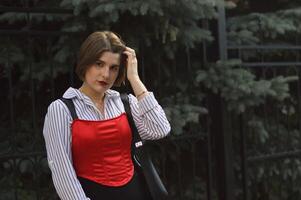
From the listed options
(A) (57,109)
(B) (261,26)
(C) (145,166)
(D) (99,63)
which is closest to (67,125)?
(A) (57,109)

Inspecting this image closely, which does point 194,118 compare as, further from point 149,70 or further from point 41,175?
point 41,175

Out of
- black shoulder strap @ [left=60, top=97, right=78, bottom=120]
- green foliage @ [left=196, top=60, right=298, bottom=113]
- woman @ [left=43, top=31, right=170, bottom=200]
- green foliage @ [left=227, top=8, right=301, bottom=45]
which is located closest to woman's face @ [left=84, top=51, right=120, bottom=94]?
woman @ [left=43, top=31, right=170, bottom=200]

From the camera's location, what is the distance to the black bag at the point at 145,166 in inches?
102

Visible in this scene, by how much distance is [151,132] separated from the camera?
2693 mm

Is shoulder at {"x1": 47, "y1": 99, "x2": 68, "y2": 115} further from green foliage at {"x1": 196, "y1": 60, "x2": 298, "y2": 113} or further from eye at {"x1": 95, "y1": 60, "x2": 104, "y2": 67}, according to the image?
green foliage at {"x1": 196, "y1": 60, "x2": 298, "y2": 113}

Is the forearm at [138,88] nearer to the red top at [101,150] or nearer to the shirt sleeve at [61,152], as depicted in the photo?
the red top at [101,150]

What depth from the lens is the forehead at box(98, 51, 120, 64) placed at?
250 centimetres

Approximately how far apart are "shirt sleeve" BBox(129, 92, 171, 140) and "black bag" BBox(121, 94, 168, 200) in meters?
0.04

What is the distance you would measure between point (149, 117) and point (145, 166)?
0.75ft

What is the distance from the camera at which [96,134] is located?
246 cm

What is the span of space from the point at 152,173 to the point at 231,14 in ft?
11.1

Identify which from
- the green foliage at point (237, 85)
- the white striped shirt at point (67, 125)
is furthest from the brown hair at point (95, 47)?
the green foliage at point (237, 85)

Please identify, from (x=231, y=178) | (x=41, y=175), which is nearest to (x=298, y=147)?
(x=231, y=178)

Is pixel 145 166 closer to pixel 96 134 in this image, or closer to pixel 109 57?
pixel 96 134
